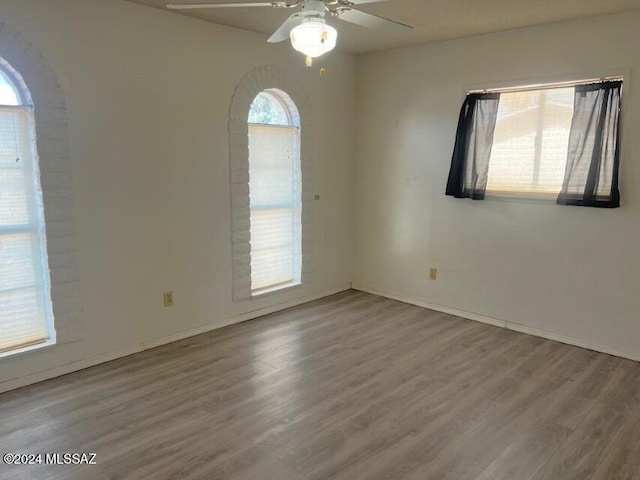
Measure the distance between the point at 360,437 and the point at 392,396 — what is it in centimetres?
48

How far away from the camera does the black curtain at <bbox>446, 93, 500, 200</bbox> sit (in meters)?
3.85

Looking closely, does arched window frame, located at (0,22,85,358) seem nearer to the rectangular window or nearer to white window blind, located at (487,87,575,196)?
the rectangular window

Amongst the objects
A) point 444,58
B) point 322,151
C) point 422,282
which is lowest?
point 422,282

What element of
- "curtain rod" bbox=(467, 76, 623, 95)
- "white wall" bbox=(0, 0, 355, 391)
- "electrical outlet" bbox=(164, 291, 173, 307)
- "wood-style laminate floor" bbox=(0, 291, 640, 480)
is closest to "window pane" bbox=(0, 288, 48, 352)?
"white wall" bbox=(0, 0, 355, 391)

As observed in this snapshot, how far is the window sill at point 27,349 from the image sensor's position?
2.88 m

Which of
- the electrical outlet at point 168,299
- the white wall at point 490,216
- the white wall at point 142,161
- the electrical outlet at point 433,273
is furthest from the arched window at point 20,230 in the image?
the electrical outlet at point 433,273

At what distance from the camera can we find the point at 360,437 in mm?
2443

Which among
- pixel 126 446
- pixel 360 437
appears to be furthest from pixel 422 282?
pixel 126 446

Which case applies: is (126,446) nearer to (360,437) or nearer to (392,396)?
(360,437)

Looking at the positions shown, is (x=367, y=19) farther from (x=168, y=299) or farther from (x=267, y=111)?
(x=168, y=299)

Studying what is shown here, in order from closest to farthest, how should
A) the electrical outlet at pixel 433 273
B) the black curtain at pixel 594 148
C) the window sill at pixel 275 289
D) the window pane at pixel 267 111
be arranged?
1. the black curtain at pixel 594 148
2. the window pane at pixel 267 111
3. the window sill at pixel 275 289
4. the electrical outlet at pixel 433 273

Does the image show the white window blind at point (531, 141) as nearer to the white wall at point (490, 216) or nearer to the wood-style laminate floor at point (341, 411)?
the white wall at point (490, 216)

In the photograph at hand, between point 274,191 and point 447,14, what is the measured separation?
195 centimetres

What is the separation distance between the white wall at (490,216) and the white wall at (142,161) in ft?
3.62
